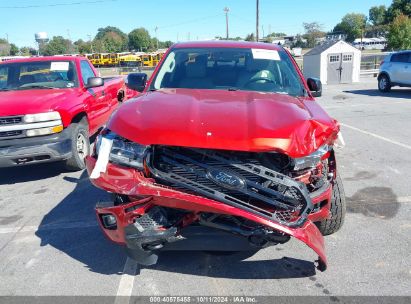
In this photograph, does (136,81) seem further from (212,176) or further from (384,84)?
(384,84)

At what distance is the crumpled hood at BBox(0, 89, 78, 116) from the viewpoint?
501 centimetres

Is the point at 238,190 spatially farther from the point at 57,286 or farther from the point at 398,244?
the point at 398,244

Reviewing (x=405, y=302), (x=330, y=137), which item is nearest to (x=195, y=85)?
(x=330, y=137)

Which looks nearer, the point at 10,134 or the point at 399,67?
the point at 10,134

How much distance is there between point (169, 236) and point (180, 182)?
385 millimetres

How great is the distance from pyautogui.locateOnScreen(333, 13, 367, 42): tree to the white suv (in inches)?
4220

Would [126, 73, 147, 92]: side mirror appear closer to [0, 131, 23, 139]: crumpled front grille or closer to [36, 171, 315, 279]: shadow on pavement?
[36, 171, 315, 279]: shadow on pavement

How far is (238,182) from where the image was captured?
2484 mm

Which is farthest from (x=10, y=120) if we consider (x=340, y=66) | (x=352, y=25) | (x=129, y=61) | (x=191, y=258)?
→ (x=352, y=25)

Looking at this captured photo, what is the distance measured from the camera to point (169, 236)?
2578mm

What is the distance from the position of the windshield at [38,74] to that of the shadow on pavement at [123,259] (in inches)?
116

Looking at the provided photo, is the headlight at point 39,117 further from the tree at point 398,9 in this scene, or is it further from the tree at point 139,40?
the tree at point 139,40

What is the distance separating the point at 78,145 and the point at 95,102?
1.05 m

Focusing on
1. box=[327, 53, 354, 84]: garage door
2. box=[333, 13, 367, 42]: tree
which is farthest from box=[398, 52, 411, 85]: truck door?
box=[333, 13, 367, 42]: tree
